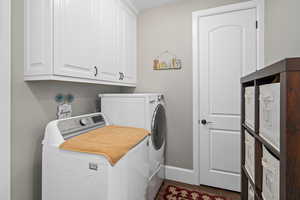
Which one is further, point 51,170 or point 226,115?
point 226,115

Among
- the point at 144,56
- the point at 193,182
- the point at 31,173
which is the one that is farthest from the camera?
the point at 144,56

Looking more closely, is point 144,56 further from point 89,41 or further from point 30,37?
point 30,37

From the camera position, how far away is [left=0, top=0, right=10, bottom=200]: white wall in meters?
1.10

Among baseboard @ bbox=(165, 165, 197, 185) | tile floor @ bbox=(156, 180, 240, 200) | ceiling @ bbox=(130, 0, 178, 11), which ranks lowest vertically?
tile floor @ bbox=(156, 180, 240, 200)

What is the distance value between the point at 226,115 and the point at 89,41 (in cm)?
185

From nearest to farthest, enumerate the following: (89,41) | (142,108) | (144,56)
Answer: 1. (89,41)
2. (142,108)
3. (144,56)

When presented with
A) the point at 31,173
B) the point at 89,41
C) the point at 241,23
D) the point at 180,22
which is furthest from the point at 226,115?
the point at 31,173

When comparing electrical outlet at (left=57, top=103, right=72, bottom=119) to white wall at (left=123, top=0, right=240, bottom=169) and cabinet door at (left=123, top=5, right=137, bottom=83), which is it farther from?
white wall at (left=123, top=0, right=240, bottom=169)

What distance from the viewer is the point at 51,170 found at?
1161 mm

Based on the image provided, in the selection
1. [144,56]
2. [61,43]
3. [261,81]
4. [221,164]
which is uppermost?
[144,56]

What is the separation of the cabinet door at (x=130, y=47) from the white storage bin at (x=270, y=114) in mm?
1646

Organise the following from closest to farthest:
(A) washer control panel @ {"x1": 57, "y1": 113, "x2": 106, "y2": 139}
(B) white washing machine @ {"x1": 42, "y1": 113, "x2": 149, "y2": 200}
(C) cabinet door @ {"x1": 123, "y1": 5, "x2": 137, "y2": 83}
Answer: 1. (B) white washing machine @ {"x1": 42, "y1": 113, "x2": 149, "y2": 200}
2. (A) washer control panel @ {"x1": 57, "y1": 113, "x2": 106, "y2": 139}
3. (C) cabinet door @ {"x1": 123, "y1": 5, "x2": 137, "y2": 83}

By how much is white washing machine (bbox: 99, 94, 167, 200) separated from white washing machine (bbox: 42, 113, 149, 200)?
39 centimetres

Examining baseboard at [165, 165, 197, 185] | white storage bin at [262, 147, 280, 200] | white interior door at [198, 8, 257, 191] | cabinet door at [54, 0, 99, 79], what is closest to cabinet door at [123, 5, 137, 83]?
cabinet door at [54, 0, 99, 79]
